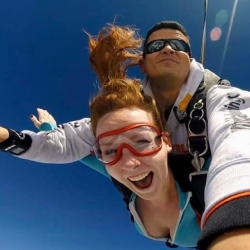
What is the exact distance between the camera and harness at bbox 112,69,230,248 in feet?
4.70

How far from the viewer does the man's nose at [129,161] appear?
1.41m

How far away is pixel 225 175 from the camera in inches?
29.0

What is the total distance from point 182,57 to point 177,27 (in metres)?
0.29

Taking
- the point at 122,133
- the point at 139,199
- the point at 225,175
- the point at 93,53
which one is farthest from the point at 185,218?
the point at 93,53

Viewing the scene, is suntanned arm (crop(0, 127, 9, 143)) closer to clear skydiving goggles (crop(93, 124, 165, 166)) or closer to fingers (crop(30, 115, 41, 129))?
fingers (crop(30, 115, 41, 129))

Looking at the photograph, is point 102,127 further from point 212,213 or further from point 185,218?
point 212,213

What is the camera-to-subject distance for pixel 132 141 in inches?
57.9

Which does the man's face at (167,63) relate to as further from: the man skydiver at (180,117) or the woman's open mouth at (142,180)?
the woman's open mouth at (142,180)

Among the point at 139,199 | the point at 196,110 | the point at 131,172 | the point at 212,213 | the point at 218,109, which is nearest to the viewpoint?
the point at 212,213

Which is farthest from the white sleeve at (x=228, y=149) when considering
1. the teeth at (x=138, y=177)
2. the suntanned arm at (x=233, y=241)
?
the teeth at (x=138, y=177)

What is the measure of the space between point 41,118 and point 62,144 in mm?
460

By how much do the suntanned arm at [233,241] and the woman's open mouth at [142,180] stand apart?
0.92 metres

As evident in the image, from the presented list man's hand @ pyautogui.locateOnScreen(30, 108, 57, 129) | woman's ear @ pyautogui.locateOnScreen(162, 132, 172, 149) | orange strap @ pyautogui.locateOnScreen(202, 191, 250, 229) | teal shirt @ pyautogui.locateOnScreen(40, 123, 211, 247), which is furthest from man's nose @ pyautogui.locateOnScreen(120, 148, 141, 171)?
man's hand @ pyautogui.locateOnScreen(30, 108, 57, 129)

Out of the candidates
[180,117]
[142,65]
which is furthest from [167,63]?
[180,117]
